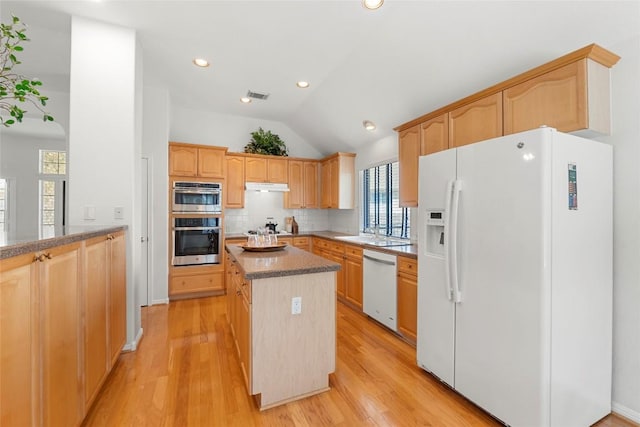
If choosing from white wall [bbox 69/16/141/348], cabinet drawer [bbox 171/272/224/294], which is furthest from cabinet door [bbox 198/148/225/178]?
white wall [bbox 69/16/141/348]

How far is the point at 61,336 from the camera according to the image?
134 centimetres

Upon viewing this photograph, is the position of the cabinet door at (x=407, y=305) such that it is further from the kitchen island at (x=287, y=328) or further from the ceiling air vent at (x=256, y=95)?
the ceiling air vent at (x=256, y=95)

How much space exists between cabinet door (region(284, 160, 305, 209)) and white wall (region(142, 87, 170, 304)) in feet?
6.76

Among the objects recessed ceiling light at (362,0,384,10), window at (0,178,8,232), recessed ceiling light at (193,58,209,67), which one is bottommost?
window at (0,178,8,232)

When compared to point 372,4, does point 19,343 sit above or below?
below

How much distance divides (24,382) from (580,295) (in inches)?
106

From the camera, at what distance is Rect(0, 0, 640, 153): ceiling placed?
1.98 m

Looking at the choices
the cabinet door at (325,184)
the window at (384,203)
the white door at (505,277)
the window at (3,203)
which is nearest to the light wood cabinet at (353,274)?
the window at (384,203)

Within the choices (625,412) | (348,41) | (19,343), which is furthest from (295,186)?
(625,412)

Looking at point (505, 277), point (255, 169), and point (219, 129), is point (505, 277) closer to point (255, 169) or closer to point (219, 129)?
point (255, 169)

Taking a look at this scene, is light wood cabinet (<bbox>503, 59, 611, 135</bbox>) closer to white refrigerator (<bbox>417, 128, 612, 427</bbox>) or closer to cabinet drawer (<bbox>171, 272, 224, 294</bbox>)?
white refrigerator (<bbox>417, 128, 612, 427</bbox>)

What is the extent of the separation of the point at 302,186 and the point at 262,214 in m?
0.93

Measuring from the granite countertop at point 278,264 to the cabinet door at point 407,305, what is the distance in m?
1.08

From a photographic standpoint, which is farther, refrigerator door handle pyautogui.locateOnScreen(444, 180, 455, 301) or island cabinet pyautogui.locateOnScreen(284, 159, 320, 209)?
island cabinet pyautogui.locateOnScreen(284, 159, 320, 209)
